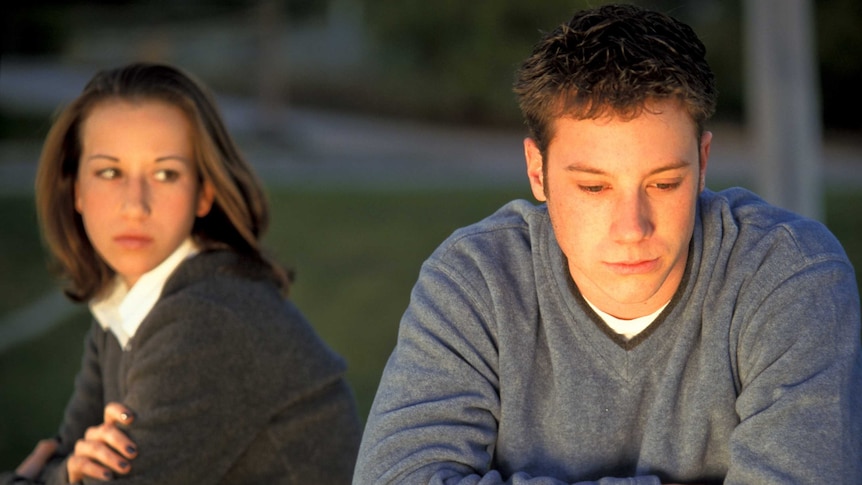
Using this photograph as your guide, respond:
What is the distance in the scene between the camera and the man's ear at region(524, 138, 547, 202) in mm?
2404

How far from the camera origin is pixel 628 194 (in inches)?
86.4

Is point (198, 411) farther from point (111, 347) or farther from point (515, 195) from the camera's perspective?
point (515, 195)

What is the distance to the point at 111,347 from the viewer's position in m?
3.16

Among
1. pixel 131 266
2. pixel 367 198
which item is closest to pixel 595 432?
pixel 131 266

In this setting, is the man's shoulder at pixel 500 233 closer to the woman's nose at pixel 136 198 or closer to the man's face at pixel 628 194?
the man's face at pixel 628 194

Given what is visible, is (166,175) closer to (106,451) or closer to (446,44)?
(106,451)

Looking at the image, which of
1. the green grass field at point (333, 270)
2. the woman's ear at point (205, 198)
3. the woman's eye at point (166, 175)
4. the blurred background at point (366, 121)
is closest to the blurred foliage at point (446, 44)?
the blurred background at point (366, 121)

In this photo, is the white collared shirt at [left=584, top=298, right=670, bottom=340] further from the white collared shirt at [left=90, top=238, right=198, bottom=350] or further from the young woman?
the white collared shirt at [left=90, top=238, right=198, bottom=350]

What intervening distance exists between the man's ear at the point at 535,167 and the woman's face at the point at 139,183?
1.10 metres

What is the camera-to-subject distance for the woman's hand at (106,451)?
2.70 m

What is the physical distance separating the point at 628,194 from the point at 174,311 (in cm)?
125

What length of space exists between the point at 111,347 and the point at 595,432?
4.73 feet

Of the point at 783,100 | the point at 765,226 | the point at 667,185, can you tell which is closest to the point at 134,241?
the point at 667,185

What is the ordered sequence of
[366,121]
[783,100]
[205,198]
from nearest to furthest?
1. [205,198]
2. [783,100]
3. [366,121]
